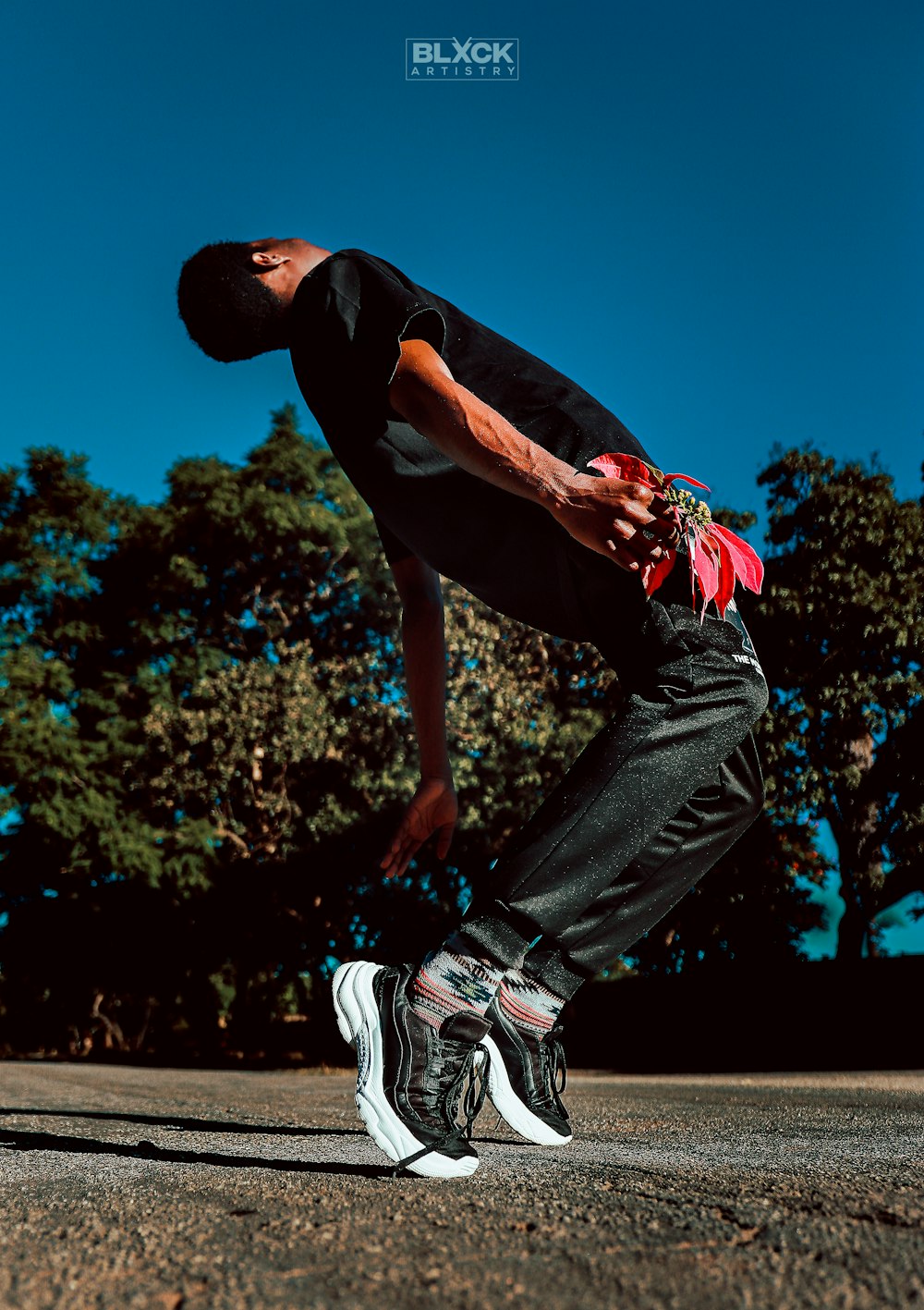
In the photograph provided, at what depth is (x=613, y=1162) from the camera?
5.24 feet

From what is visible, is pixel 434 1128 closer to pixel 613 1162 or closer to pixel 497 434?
pixel 613 1162

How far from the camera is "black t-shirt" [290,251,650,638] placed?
1938 mm

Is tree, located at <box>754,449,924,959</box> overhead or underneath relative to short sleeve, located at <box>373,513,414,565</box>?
overhead

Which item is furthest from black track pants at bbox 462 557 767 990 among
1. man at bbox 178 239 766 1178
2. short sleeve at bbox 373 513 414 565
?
short sleeve at bbox 373 513 414 565

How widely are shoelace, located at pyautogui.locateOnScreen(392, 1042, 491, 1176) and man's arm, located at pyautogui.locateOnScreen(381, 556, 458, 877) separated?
0.60 metres

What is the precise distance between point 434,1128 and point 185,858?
17.0 metres

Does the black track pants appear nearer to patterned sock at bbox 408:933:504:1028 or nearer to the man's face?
patterned sock at bbox 408:933:504:1028

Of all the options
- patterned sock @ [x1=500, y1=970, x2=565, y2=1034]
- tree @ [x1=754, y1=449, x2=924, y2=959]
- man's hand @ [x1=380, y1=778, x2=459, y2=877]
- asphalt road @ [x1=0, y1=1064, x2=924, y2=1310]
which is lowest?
asphalt road @ [x1=0, y1=1064, x2=924, y2=1310]

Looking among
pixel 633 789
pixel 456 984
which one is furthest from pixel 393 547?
pixel 456 984

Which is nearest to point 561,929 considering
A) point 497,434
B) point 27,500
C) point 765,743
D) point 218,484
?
point 497,434

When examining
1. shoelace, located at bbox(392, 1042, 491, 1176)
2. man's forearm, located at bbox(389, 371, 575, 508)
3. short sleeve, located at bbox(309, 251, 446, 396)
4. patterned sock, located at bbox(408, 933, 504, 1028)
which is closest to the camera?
shoelace, located at bbox(392, 1042, 491, 1176)

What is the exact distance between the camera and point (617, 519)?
67.1 inches

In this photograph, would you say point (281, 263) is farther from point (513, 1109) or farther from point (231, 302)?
point (513, 1109)

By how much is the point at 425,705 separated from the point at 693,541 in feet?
3.02
